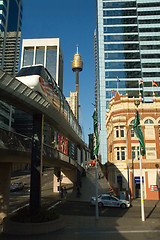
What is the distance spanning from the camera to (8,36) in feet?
470

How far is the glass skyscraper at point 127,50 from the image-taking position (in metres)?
89.3

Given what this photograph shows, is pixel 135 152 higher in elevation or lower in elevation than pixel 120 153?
higher

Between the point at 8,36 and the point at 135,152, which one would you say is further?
the point at 8,36

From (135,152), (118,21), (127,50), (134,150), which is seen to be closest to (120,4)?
(118,21)

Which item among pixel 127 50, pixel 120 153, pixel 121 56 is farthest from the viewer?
pixel 127 50

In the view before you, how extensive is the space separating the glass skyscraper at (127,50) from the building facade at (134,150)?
152 feet

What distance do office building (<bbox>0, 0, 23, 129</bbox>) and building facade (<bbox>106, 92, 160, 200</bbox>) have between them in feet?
213

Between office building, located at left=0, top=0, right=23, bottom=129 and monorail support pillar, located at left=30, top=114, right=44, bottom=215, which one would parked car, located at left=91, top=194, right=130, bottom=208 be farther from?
office building, located at left=0, top=0, right=23, bottom=129

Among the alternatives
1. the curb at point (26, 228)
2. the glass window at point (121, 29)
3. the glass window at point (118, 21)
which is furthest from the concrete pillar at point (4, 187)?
the glass window at point (118, 21)

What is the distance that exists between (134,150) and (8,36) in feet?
435

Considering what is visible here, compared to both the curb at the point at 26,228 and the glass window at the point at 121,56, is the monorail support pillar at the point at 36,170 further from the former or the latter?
the glass window at the point at 121,56

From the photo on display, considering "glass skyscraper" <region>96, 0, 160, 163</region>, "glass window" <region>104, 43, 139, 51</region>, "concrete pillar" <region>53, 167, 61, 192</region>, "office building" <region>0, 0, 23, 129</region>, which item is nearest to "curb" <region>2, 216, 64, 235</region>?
"concrete pillar" <region>53, 167, 61, 192</region>

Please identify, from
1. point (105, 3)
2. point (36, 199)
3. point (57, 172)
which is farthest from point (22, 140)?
point (105, 3)

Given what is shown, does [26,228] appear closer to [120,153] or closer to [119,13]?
[120,153]
